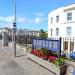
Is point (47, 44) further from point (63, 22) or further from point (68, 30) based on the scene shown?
point (63, 22)

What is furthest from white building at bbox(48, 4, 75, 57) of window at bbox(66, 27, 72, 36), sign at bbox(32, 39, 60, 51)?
sign at bbox(32, 39, 60, 51)

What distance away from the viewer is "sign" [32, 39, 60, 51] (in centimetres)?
1120

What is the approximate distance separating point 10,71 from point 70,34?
2831cm

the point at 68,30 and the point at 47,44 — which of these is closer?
the point at 47,44

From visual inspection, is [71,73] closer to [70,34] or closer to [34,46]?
[34,46]

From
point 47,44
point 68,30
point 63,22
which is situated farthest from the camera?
point 63,22

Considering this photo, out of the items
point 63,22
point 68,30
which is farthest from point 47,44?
point 63,22

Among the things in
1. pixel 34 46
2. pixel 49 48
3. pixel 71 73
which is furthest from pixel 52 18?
pixel 71 73

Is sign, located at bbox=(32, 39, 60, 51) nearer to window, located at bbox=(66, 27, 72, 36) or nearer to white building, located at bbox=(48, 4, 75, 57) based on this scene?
white building, located at bbox=(48, 4, 75, 57)

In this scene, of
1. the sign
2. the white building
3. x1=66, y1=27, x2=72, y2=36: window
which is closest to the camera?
the sign

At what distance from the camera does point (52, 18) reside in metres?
45.1

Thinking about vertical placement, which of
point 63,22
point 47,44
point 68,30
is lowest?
point 47,44

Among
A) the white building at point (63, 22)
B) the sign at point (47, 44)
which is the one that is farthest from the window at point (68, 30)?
the sign at point (47, 44)

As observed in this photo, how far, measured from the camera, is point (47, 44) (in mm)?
12711
